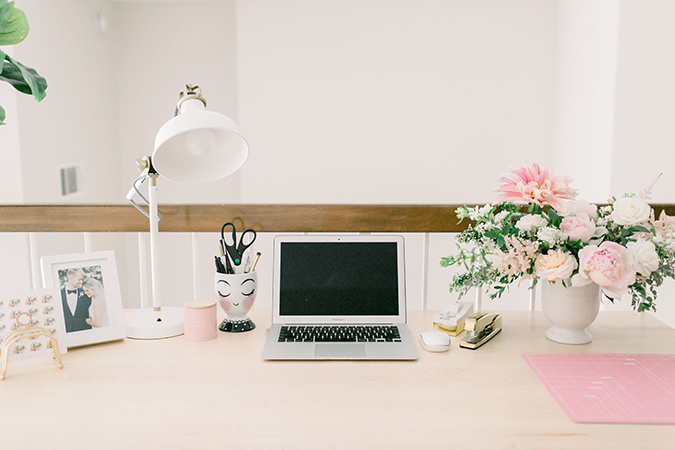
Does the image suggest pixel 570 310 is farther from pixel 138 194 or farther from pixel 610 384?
pixel 138 194

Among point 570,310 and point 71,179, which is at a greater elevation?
point 71,179

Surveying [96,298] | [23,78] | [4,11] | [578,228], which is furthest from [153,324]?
[578,228]

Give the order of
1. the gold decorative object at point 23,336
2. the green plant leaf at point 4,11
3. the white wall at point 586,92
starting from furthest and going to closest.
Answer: the white wall at point 586,92
the gold decorative object at point 23,336
the green plant leaf at point 4,11

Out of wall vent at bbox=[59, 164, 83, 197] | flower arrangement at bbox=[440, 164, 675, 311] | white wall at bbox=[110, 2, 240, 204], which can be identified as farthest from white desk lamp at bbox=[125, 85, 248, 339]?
white wall at bbox=[110, 2, 240, 204]

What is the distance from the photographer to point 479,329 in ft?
4.02

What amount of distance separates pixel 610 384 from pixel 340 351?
0.52 m

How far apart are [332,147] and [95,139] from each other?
1641mm

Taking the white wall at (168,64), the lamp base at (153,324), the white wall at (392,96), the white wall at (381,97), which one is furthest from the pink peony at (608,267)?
the white wall at (168,64)

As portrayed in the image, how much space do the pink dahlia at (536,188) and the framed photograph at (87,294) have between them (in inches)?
34.9

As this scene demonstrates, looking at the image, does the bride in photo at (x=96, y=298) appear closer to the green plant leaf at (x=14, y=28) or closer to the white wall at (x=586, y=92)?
the green plant leaf at (x=14, y=28)

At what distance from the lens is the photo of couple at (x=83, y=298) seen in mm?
1201

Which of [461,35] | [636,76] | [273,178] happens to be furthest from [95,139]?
[636,76]

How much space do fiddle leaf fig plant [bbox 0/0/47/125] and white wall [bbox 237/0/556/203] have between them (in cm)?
245

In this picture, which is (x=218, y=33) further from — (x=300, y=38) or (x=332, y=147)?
(x=332, y=147)
